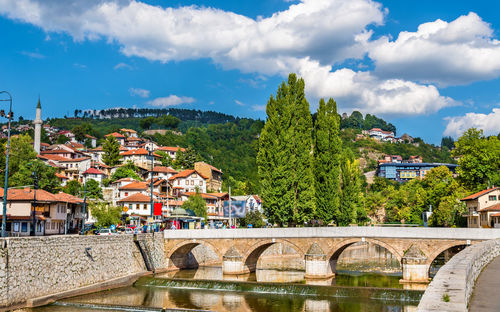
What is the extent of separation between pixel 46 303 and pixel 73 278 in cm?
350

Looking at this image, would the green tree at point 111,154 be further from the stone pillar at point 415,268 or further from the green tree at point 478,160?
the stone pillar at point 415,268

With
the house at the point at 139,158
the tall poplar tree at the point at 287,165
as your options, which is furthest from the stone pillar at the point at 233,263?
the house at the point at 139,158

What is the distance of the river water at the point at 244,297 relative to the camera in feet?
87.9

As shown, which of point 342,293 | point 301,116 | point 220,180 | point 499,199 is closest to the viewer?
point 342,293

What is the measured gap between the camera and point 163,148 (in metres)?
127

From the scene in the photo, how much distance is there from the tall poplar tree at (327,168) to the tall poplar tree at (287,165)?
1281 millimetres

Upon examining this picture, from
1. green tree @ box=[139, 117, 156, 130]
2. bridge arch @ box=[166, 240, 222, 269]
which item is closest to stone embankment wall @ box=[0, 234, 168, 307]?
bridge arch @ box=[166, 240, 222, 269]

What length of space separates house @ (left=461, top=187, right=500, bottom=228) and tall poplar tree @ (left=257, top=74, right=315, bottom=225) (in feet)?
71.4

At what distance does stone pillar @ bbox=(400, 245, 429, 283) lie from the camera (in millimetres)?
33875

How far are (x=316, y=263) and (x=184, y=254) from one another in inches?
581

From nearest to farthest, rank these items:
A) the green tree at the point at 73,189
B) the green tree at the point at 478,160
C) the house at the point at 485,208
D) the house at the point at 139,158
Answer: the house at the point at 485,208 < the green tree at the point at 478,160 < the green tree at the point at 73,189 < the house at the point at 139,158

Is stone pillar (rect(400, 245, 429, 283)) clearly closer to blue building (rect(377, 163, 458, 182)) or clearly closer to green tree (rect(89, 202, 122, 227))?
green tree (rect(89, 202, 122, 227))

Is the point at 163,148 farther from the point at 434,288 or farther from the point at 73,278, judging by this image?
the point at 434,288

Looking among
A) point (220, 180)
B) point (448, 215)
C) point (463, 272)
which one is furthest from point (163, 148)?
point (463, 272)
